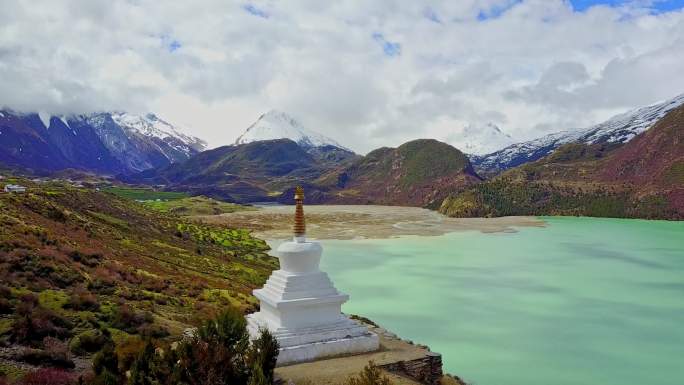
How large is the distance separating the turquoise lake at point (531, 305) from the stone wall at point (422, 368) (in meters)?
6.91

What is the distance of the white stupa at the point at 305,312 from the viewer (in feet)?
58.0

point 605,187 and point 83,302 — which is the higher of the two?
point 605,187

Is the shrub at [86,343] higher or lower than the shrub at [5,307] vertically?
lower

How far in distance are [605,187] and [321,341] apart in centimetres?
16372

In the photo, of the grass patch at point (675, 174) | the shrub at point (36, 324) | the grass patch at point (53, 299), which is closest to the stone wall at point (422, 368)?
the shrub at point (36, 324)

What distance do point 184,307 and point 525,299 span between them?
972 inches

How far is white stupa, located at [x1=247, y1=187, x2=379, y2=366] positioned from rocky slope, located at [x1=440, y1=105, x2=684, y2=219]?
5467 inches

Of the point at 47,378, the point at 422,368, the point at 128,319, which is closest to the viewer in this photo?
the point at 47,378

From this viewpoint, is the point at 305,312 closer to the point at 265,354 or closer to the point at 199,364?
the point at 265,354

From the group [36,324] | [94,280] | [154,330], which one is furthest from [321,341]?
[94,280]

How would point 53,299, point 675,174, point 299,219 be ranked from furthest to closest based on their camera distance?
point 675,174, point 53,299, point 299,219

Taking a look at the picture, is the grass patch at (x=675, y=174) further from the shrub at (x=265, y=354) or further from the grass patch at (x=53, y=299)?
the shrub at (x=265, y=354)

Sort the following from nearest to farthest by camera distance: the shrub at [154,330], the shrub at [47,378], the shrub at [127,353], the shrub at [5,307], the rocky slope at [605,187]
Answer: the shrub at [47,378]
the shrub at [127,353]
the shrub at [5,307]
the shrub at [154,330]
the rocky slope at [605,187]

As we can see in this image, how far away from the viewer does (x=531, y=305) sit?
128 ft
